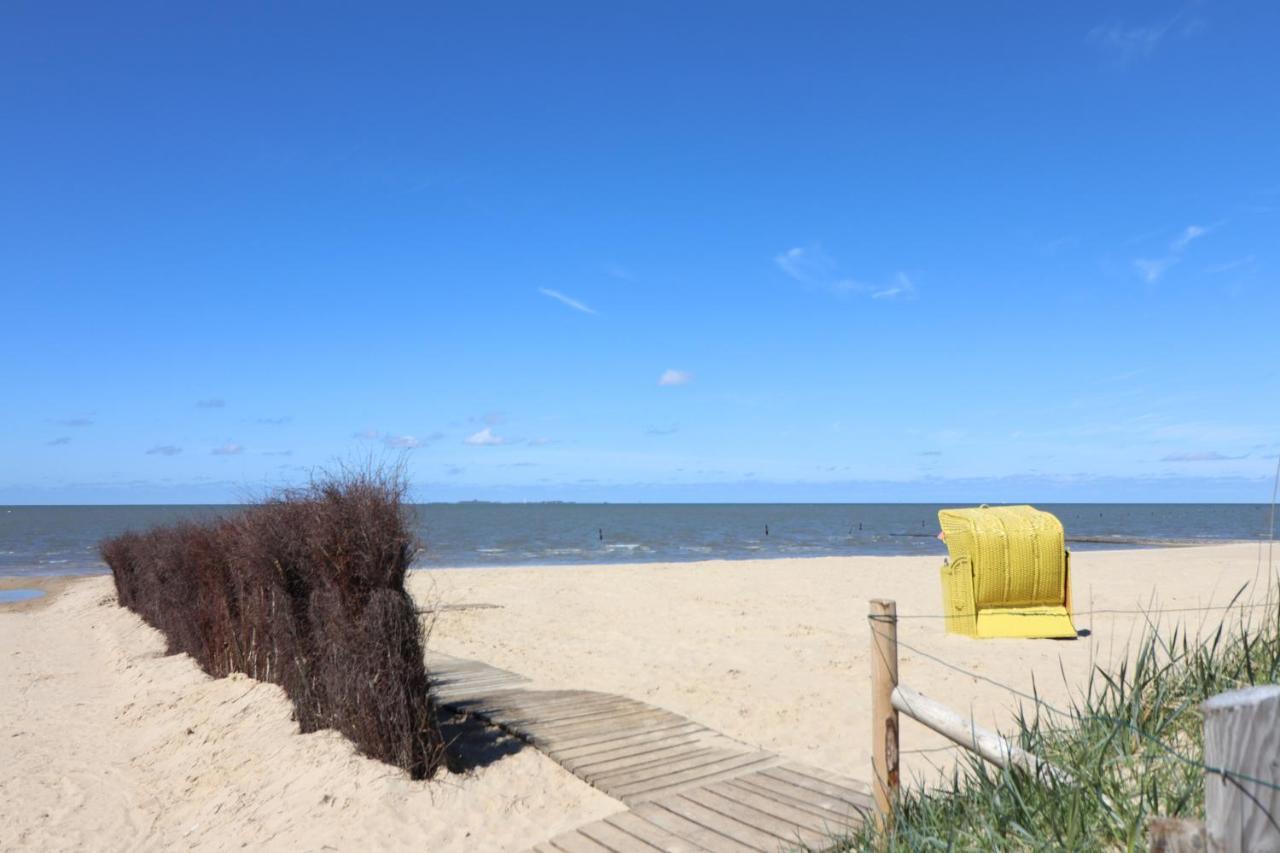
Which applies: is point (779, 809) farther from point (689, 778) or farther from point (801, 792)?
point (689, 778)

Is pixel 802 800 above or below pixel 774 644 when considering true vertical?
above

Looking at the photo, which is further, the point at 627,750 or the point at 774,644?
the point at 774,644

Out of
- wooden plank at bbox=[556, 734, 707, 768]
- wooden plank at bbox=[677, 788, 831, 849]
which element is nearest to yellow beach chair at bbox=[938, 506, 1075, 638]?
wooden plank at bbox=[556, 734, 707, 768]

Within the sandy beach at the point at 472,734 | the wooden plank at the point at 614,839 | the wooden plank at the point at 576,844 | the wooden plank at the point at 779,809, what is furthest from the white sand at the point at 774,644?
the wooden plank at the point at 576,844

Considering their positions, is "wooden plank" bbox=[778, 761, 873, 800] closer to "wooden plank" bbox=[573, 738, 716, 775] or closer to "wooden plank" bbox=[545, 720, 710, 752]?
"wooden plank" bbox=[573, 738, 716, 775]

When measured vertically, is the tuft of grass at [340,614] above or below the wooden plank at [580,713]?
above

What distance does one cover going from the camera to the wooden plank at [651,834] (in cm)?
445

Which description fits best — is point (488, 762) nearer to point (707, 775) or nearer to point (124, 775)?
point (707, 775)

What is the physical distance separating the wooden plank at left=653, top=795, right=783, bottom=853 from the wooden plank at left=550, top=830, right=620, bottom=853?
59cm

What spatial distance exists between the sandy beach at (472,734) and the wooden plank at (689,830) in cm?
42

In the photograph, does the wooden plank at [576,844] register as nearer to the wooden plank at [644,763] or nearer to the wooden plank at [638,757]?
the wooden plank at [644,763]

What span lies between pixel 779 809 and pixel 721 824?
41 cm

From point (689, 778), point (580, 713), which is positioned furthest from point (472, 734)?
point (689, 778)

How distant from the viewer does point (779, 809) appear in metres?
4.97
